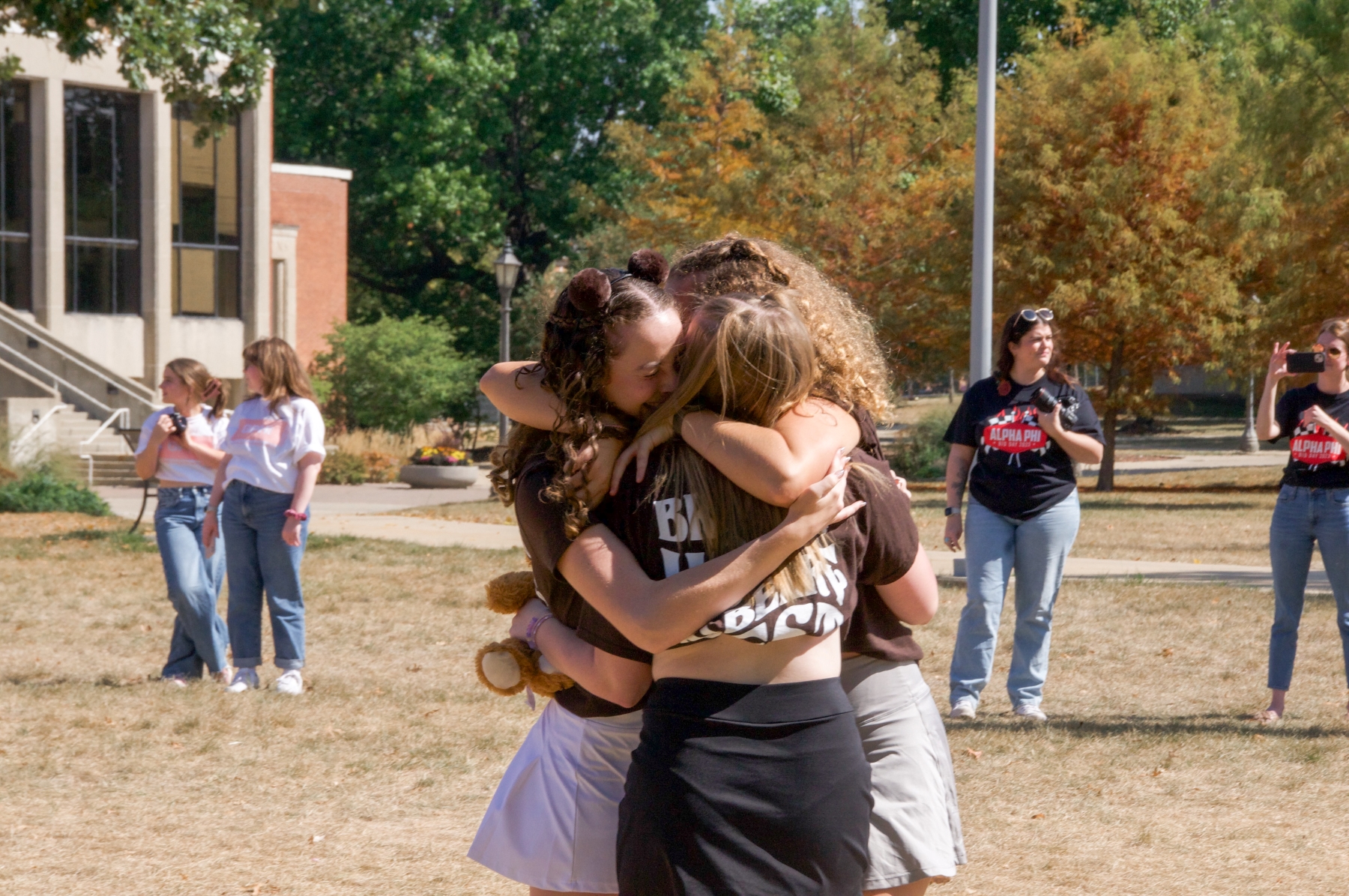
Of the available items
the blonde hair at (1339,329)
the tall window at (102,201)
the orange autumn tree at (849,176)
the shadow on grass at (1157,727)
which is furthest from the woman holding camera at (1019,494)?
the tall window at (102,201)

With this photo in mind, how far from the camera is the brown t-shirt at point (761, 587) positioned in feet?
7.52

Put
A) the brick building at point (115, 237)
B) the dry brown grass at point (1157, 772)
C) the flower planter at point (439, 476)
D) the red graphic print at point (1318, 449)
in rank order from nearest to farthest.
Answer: the dry brown grass at point (1157, 772), the red graphic print at point (1318, 449), the flower planter at point (439, 476), the brick building at point (115, 237)

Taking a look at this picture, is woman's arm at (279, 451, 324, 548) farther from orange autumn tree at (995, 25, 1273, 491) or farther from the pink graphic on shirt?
orange autumn tree at (995, 25, 1273, 491)

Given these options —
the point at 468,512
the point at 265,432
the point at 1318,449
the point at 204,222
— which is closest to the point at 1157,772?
the point at 1318,449

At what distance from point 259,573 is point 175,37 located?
30.5 feet

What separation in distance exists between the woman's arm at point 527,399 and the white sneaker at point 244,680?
5.26 meters

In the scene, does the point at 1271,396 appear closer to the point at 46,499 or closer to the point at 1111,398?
the point at 46,499

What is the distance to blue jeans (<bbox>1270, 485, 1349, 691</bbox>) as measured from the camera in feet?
20.7

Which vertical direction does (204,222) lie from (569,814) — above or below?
above

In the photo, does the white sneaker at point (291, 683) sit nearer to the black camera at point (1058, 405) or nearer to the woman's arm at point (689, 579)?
the black camera at point (1058, 405)

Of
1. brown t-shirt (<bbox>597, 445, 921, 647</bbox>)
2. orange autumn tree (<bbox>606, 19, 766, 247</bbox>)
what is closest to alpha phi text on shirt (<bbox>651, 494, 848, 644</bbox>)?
brown t-shirt (<bbox>597, 445, 921, 647</bbox>)

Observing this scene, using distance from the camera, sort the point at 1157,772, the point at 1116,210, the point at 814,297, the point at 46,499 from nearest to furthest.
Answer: the point at 814,297, the point at 1157,772, the point at 46,499, the point at 1116,210

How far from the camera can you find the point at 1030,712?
6699 mm

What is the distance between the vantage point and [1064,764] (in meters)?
5.94
